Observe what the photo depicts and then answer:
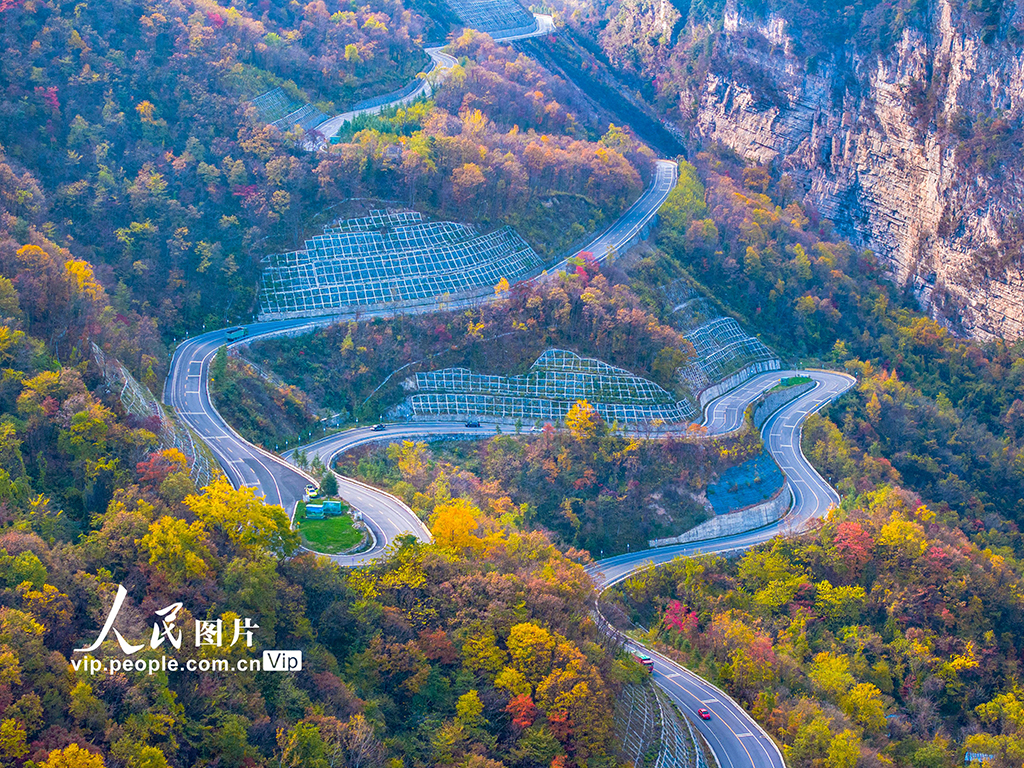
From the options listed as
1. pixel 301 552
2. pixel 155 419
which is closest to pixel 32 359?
pixel 155 419

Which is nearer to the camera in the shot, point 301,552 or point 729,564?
point 301,552

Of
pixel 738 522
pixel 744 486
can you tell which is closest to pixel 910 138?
pixel 744 486

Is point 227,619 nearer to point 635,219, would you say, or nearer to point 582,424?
point 582,424

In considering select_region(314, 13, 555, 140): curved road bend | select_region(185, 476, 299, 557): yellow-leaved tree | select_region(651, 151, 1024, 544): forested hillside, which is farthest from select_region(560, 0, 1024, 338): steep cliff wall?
select_region(185, 476, 299, 557): yellow-leaved tree

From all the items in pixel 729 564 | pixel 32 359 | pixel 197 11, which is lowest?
pixel 729 564

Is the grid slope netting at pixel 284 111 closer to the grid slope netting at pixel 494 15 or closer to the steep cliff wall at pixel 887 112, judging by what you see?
the grid slope netting at pixel 494 15

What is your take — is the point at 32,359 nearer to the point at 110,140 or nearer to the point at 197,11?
the point at 110,140

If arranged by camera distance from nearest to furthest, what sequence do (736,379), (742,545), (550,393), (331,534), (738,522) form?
(331,534), (742,545), (738,522), (550,393), (736,379)

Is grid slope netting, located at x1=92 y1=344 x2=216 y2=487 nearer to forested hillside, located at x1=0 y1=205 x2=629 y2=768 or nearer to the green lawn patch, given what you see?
forested hillside, located at x1=0 y1=205 x2=629 y2=768
